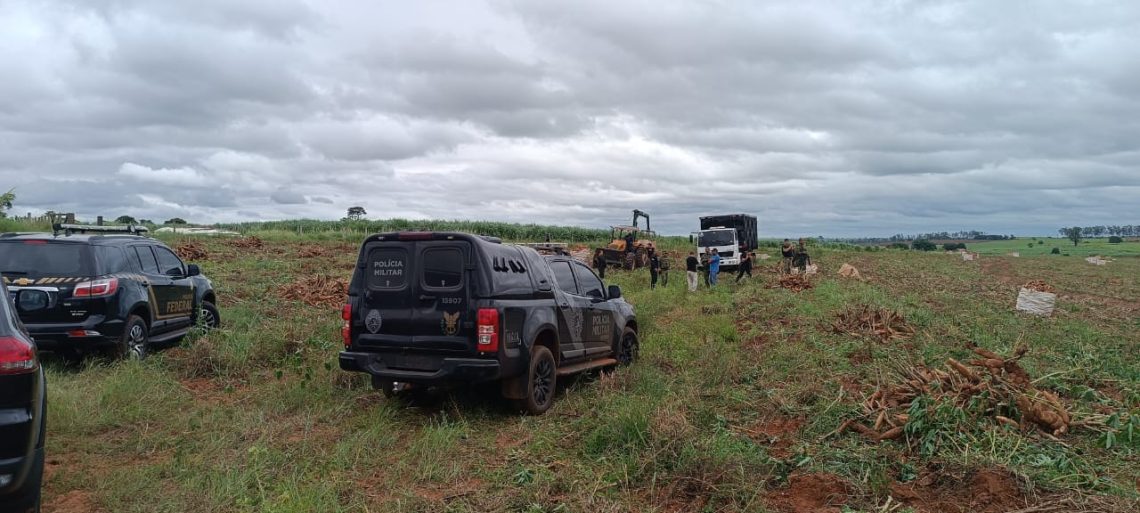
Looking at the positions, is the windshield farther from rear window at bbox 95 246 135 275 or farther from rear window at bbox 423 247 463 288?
rear window at bbox 423 247 463 288

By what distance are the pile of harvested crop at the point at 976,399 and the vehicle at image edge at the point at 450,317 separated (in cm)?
292

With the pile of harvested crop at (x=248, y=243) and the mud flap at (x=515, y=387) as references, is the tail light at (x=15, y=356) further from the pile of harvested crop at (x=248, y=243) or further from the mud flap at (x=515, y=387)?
the pile of harvested crop at (x=248, y=243)

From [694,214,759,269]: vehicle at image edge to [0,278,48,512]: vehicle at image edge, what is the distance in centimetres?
2402

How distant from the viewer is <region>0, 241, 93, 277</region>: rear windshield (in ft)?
26.8

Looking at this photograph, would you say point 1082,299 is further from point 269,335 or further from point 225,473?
point 225,473

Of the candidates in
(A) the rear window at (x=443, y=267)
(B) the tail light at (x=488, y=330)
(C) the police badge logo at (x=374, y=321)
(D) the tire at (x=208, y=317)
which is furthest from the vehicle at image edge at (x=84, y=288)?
(B) the tail light at (x=488, y=330)

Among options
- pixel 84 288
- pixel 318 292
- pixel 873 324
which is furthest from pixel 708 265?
pixel 84 288

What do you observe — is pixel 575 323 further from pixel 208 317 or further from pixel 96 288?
pixel 208 317

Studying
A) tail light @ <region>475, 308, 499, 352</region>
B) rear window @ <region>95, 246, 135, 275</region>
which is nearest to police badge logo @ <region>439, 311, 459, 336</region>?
tail light @ <region>475, 308, 499, 352</region>

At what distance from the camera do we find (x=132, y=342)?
29.0 feet

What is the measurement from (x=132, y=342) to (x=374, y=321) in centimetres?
413

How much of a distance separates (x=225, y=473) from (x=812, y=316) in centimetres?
1055

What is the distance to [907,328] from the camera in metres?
11.1

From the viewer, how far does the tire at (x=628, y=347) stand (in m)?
9.52
